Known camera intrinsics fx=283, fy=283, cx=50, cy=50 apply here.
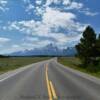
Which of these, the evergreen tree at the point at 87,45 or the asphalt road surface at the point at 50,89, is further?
the evergreen tree at the point at 87,45

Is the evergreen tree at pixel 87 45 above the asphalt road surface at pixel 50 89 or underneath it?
above

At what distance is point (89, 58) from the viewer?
77.8 metres

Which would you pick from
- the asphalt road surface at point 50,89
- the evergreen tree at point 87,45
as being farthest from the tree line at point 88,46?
the asphalt road surface at point 50,89

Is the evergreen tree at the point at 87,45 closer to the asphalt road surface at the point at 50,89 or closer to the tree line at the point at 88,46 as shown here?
the tree line at the point at 88,46

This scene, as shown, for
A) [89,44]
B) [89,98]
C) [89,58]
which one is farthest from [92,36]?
[89,98]

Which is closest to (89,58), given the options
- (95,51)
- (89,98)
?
(95,51)

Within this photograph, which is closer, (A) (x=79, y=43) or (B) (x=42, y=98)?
(B) (x=42, y=98)

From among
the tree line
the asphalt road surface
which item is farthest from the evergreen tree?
the asphalt road surface

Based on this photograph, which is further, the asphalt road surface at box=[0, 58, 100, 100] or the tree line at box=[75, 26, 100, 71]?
the tree line at box=[75, 26, 100, 71]

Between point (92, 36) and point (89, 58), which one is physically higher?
point (92, 36)

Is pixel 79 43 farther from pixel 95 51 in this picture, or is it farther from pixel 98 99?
pixel 98 99

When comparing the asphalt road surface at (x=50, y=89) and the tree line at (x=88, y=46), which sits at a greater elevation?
the tree line at (x=88, y=46)

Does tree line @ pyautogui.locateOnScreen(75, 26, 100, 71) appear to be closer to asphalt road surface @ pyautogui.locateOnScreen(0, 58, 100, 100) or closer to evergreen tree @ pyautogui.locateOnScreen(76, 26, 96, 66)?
evergreen tree @ pyautogui.locateOnScreen(76, 26, 96, 66)

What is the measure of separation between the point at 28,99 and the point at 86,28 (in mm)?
63922
